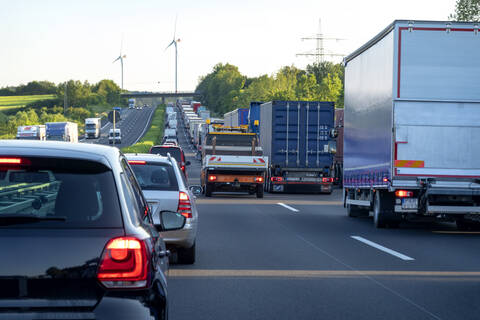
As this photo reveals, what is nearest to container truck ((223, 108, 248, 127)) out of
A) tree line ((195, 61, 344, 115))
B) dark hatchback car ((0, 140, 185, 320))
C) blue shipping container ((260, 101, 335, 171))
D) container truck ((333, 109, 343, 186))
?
container truck ((333, 109, 343, 186))

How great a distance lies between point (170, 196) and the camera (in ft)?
34.5

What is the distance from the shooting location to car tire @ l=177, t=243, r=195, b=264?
34.8ft

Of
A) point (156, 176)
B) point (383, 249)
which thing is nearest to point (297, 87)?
point (383, 249)

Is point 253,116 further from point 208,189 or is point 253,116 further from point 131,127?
point 131,127

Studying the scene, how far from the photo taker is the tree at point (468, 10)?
80644 mm

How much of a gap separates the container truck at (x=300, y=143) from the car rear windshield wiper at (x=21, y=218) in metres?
28.4

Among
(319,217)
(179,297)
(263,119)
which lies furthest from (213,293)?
(263,119)

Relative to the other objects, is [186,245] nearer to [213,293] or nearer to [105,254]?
[213,293]

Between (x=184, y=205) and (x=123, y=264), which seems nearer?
(x=123, y=264)

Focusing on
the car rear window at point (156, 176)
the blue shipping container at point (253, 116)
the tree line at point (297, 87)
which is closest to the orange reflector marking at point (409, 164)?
the car rear window at point (156, 176)

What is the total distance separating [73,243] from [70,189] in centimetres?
32

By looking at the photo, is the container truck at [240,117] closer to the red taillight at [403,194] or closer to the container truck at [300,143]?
the container truck at [300,143]

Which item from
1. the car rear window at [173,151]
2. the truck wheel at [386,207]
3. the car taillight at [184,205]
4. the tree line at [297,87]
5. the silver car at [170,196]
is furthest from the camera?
the tree line at [297,87]

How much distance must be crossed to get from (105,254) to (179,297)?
4488 mm
